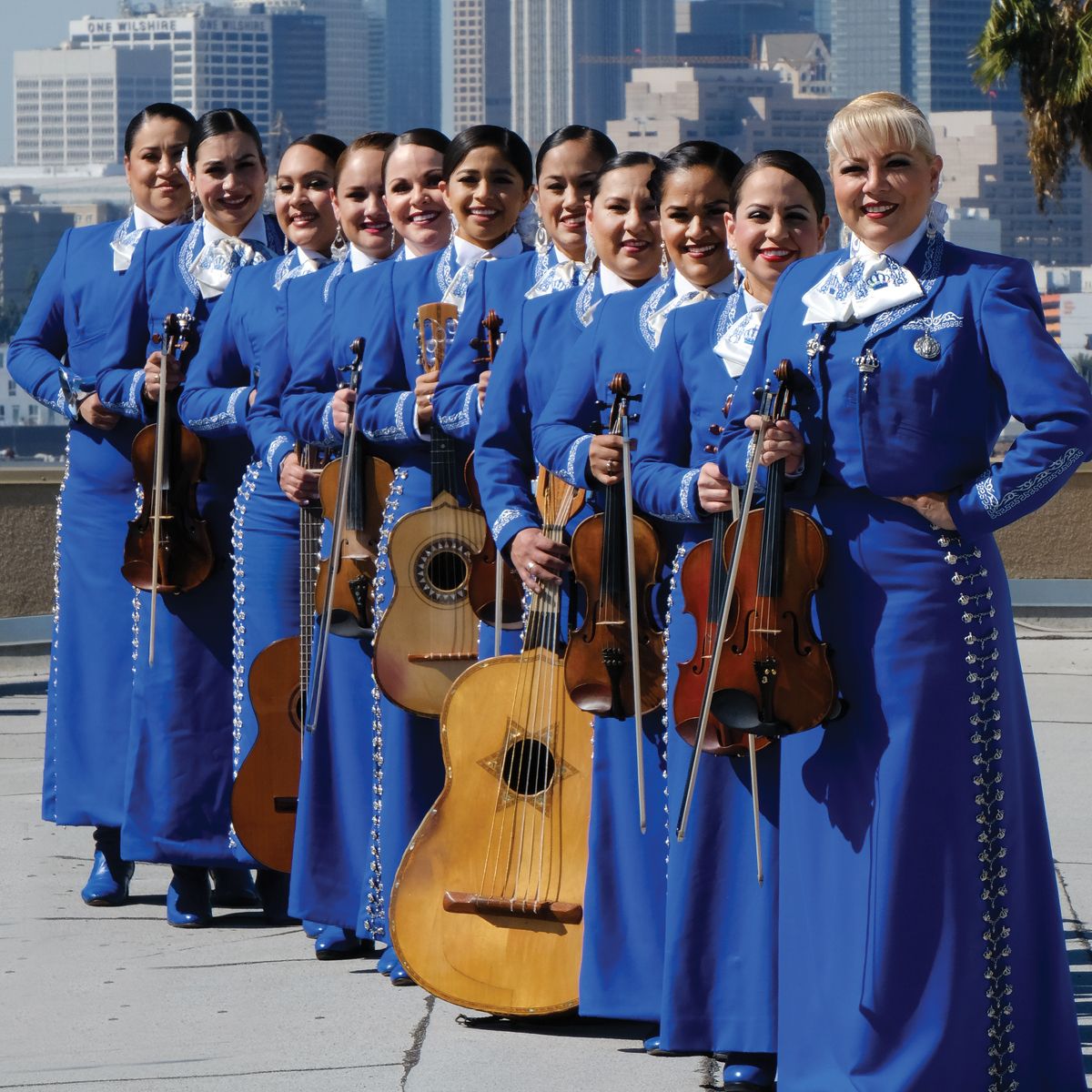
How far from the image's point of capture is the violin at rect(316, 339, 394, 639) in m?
6.21

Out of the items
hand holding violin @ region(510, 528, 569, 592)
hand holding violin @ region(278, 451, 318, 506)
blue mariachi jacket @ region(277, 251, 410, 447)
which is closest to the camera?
hand holding violin @ region(510, 528, 569, 592)

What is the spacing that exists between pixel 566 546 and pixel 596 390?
0.35 meters

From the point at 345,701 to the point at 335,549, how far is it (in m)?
0.42

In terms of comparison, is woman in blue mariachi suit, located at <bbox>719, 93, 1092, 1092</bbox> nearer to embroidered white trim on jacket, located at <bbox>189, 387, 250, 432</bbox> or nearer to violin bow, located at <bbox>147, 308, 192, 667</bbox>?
embroidered white trim on jacket, located at <bbox>189, 387, 250, 432</bbox>

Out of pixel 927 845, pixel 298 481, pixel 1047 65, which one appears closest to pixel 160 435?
pixel 298 481

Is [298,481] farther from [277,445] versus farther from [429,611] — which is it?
[429,611]

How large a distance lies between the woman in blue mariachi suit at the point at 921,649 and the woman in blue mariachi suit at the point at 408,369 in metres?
1.66

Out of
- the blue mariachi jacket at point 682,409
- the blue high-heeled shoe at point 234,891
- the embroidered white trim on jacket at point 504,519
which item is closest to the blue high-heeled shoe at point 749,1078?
the blue mariachi jacket at point 682,409

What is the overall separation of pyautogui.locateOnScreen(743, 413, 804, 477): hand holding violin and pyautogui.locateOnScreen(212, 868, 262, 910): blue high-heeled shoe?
313 centimetres

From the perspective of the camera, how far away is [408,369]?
6.29 m

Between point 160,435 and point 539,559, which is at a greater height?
point 160,435

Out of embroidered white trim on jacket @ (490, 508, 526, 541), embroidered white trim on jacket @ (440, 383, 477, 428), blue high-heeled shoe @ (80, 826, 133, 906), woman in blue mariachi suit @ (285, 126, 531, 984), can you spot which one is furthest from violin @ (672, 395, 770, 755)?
blue high-heeled shoe @ (80, 826, 133, 906)

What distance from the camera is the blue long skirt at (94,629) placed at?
23.9 feet

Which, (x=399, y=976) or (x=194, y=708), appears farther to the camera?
(x=194, y=708)
